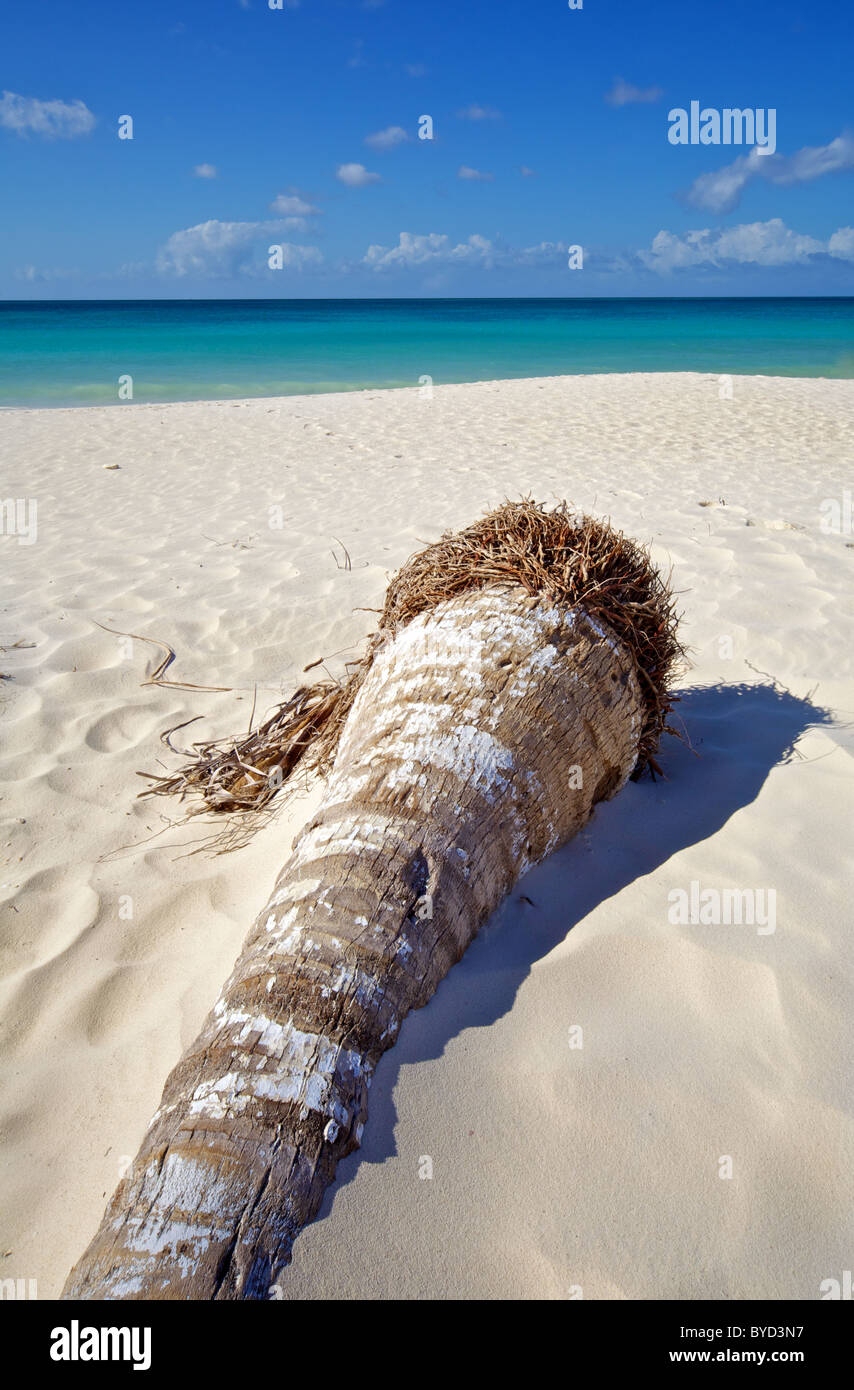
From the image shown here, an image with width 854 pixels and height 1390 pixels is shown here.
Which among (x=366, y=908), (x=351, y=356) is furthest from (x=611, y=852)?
(x=351, y=356)

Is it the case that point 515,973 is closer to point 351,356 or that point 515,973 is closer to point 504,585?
point 504,585

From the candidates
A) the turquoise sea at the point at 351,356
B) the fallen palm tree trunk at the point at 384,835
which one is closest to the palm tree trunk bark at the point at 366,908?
the fallen palm tree trunk at the point at 384,835

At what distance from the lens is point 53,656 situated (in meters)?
4.44

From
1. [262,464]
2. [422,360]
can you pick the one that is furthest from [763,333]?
[262,464]

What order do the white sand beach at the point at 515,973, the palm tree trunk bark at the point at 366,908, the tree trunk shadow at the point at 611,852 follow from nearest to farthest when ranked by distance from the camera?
the palm tree trunk bark at the point at 366,908
the white sand beach at the point at 515,973
the tree trunk shadow at the point at 611,852

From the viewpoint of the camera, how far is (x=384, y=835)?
2141 mm

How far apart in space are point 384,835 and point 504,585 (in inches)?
42.8

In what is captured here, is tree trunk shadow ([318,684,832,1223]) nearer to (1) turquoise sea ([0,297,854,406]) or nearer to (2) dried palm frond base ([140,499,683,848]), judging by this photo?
(2) dried palm frond base ([140,499,683,848])

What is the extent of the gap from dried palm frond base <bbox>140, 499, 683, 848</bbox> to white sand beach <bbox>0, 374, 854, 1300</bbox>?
21 centimetres

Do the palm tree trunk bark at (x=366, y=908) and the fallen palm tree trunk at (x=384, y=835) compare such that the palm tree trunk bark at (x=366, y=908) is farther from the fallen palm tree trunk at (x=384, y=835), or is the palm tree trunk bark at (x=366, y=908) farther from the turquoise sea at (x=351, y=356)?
the turquoise sea at (x=351, y=356)

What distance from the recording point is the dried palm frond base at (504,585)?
2820mm

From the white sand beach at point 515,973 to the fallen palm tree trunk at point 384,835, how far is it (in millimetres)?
133

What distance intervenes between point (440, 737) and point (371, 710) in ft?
1.30

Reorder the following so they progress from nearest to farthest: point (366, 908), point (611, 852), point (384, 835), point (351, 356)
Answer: point (366, 908) < point (384, 835) < point (611, 852) < point (351, 356)
